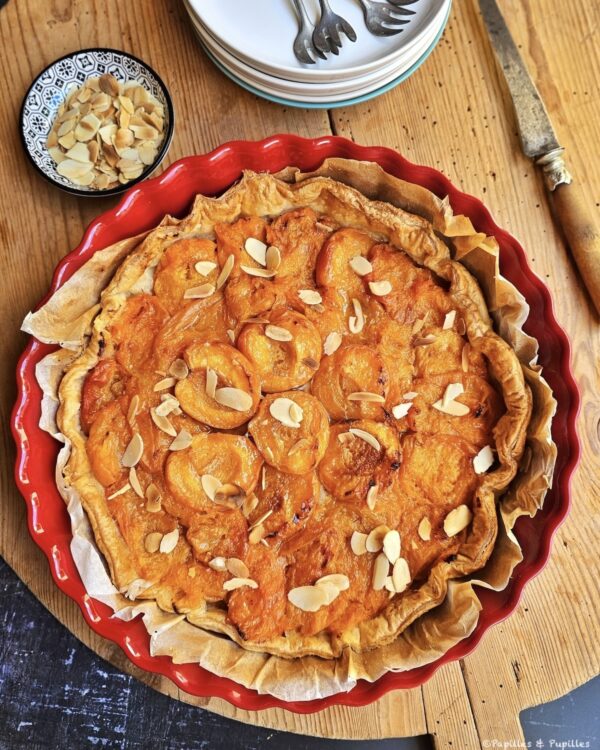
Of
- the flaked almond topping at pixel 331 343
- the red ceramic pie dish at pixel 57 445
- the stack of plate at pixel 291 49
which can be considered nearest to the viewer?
the red ceramic pie dish at pixel 57 445

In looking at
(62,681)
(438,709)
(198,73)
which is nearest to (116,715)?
(62,681)

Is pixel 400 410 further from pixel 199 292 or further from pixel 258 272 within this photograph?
pixel 199 292

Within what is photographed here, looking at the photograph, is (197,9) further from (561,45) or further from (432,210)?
(561,45)

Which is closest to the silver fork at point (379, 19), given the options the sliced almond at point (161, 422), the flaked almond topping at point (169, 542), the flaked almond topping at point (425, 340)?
the flaked almond topping at point (425, 340)

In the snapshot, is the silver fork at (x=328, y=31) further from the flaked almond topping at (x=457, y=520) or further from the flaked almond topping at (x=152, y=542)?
the flaked almond topping at (x=152, y=542)

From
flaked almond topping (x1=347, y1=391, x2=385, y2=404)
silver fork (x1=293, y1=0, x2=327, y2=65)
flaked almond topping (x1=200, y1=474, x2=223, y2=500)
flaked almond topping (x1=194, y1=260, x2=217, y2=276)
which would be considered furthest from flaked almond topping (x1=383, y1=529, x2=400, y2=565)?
silver fork (x1=293, y1=0, x2=327, y2=65)

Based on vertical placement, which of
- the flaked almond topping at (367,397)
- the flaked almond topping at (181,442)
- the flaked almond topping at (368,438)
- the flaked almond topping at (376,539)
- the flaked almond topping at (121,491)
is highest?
the flaked almond topping at (367,397)

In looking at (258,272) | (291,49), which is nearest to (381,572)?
(258,272)
